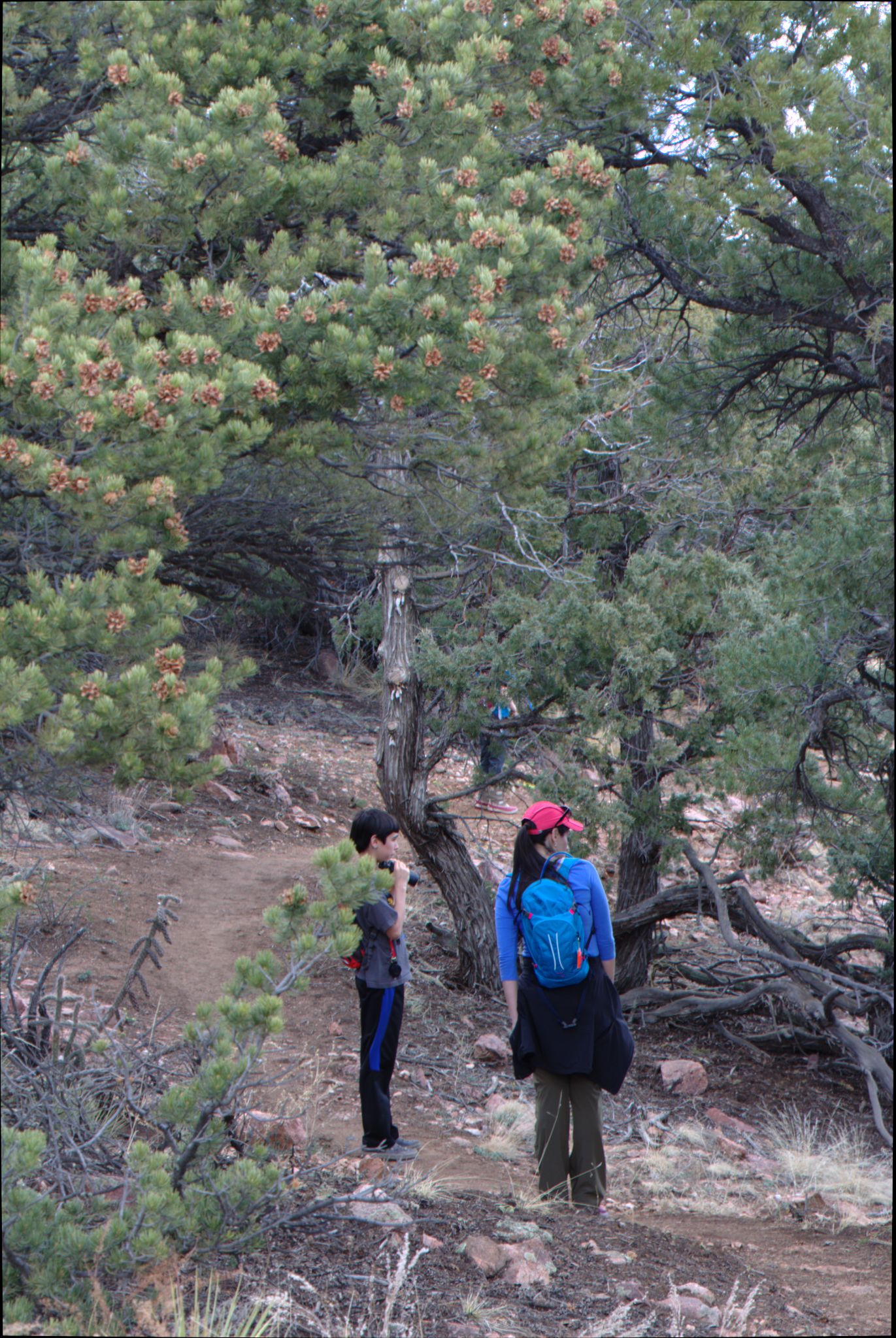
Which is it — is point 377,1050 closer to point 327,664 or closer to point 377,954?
point 377,954

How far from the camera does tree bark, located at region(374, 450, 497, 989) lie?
32.0ft

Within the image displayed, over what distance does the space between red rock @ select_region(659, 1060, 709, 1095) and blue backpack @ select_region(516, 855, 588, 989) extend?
3639 mm

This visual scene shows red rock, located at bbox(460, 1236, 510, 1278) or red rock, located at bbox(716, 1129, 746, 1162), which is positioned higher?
red rock, located at bbox(460, 1236, 510, 1278)

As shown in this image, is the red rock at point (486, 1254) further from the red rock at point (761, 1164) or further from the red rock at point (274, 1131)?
the red rock at point (761, 1164)

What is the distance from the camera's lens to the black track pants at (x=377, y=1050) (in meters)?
5.43

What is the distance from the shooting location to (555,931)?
495cm

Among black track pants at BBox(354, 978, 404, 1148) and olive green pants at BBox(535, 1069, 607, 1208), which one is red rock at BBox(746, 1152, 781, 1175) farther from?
black track pants at BBox(354, 978, 404, 1148)

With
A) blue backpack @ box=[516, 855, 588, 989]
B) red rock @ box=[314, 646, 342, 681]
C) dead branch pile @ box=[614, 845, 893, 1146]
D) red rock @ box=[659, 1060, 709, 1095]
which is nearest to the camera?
blue backpack @ box=[516, 855, 588, 989]

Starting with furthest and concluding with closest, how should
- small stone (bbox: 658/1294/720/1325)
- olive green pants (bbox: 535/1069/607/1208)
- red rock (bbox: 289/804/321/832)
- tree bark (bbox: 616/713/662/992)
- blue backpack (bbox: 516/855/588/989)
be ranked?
red rock (bbox: 289/804/321/832) → tree bark (bbox: 616/713/662/992) → olive green pants (bbox: 535/1069/607/1208) → blue backpack (bbox: 516/855/588/989) → small stone (bbox: 658/1294/720/1325)

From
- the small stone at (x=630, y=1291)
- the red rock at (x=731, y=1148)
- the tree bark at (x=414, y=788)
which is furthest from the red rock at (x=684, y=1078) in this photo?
the small stone at (x=630, y=1291)

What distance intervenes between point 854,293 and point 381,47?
109 inches

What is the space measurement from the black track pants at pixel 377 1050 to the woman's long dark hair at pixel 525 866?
78 cm

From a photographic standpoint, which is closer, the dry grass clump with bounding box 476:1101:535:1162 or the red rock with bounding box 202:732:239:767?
the dry grass clump with bounding box 476:1101:535:1162

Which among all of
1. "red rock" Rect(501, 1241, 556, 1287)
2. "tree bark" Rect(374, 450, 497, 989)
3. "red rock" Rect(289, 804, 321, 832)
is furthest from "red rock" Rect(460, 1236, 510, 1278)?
"red rock" Rect(289, 804, 321, 832)
